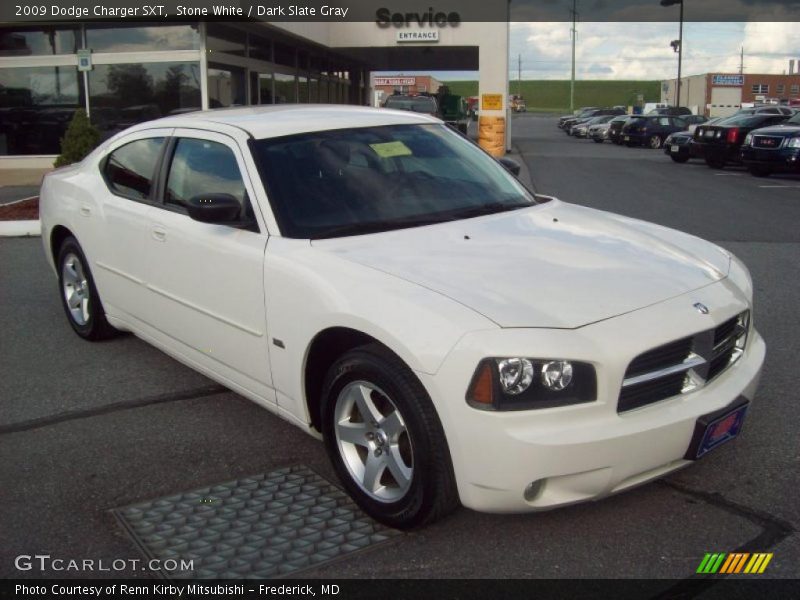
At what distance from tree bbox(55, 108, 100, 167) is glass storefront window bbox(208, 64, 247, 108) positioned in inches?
245

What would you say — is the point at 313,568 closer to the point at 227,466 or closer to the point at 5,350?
the point at 227,466

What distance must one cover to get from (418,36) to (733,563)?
27.2m

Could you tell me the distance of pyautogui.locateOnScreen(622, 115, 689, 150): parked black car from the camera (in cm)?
3497

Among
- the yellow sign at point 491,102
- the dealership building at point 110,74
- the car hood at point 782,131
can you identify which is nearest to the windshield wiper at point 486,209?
the dealership building at point 110,74

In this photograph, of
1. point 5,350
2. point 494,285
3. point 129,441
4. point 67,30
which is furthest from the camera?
point 67,30

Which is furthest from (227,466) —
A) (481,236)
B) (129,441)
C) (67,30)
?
(67,30)

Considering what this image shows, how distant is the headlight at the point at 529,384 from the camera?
301 centimetres

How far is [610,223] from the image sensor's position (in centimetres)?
448

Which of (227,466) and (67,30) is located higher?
(67,30)

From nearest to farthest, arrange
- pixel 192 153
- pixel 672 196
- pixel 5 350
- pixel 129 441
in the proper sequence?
pixel 129 441 → pixel 192 153 → pixel 5 350 → pixel 672 196

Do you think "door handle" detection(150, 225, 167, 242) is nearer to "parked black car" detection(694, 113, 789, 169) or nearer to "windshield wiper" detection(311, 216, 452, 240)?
"windshield wiper" detection(311, 216, 452, 240)

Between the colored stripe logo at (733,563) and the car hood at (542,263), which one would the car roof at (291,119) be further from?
the colored stripe logo at (733,563)
